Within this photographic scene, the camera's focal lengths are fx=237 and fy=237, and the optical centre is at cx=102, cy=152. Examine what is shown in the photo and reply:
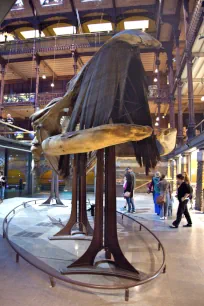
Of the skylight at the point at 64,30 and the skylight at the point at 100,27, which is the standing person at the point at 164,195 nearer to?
the skylight at the point at 100,27

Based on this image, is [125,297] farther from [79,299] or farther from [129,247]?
[129,247]

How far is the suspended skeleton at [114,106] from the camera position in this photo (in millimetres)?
2678

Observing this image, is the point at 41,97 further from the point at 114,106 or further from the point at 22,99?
the point at 114,106

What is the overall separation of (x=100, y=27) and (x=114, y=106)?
73.9 feet

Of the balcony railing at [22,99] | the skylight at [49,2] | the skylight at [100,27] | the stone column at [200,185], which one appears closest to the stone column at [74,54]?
the skylight at [100,27]

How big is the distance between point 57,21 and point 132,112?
2282 centimetres

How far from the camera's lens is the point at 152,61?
23266mm

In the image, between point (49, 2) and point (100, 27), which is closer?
point (49, 2)

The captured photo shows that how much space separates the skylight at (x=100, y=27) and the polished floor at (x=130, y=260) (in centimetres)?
2051

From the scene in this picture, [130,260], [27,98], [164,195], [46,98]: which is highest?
[27,98]

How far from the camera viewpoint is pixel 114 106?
9.71 ft

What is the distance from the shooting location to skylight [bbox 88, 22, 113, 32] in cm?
2209

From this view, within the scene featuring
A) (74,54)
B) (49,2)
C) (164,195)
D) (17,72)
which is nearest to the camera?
(164,195)

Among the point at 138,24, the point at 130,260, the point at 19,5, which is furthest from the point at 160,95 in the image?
the point at 130,260
